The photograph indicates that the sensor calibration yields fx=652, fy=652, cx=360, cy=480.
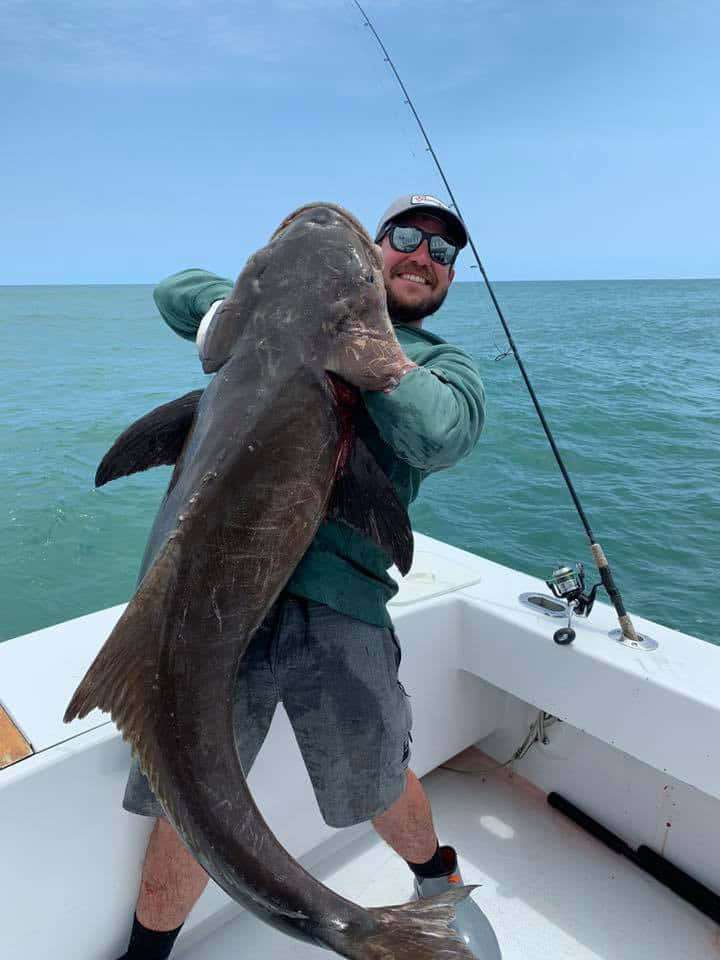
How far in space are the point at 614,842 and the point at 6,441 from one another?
12253 mm

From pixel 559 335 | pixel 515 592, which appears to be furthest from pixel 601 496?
pixel 559 335

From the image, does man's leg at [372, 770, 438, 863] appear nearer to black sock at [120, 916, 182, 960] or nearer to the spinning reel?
black sock at [120, 916, 182, 960]

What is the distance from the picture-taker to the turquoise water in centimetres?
720

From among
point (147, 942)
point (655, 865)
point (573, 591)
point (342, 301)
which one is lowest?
point (655, 865)

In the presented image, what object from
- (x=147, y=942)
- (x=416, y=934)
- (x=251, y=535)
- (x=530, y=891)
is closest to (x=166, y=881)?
(x=147, y=942)

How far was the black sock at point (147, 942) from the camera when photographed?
230cm

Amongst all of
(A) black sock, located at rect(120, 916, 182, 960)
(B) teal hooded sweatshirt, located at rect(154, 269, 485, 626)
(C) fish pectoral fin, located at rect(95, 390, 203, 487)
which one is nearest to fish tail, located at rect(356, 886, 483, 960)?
(B) teal hooded sweatshirt, located at rect(154, 269, 485, 626)

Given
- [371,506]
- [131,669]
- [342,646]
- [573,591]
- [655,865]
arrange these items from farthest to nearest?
1. [573,591]
2. [655,865]
3. [342,646]
4. [371,506]
5. [131,669]

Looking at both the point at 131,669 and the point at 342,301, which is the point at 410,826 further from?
the point at 342,301

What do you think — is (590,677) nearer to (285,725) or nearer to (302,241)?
(285,725)

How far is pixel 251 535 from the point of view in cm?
158

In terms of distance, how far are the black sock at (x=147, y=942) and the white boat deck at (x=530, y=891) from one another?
332mm

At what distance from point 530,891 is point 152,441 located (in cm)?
260

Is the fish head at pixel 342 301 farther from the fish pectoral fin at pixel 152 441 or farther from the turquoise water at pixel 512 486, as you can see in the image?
the turquoise water at pixel 512 486
